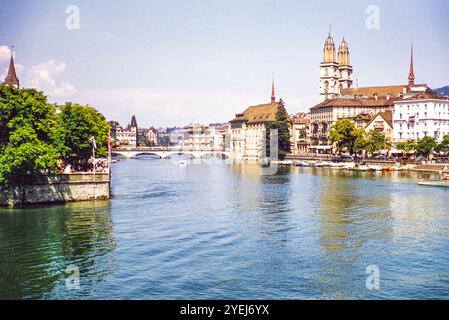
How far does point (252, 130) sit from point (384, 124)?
60.7 m

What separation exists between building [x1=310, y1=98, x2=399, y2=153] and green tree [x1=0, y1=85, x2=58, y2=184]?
109m

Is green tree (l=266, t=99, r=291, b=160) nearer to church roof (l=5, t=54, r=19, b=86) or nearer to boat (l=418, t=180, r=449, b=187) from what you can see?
church roof (l=5, t=54, r=19, b=86)

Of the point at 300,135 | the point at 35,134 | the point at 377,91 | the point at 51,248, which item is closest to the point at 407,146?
the point at 377,91

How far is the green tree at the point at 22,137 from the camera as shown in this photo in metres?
42.8

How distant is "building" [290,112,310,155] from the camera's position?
175 m

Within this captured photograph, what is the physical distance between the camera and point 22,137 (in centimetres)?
4391

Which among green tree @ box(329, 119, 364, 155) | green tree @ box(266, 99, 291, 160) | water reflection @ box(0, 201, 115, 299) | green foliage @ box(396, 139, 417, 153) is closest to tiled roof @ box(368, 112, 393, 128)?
green tree @ box(329, 119, 364, 155)

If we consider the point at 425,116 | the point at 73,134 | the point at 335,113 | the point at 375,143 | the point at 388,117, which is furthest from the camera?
the point at 335,113

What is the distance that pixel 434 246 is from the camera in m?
31.9

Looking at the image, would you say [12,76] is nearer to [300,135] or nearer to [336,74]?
[300,135]

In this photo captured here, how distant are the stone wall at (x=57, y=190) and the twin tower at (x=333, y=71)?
145 metres

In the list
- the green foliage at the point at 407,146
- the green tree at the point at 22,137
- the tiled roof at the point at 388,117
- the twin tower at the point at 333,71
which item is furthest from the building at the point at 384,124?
the green tree at the point at 22,137

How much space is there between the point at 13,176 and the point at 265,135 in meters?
108
